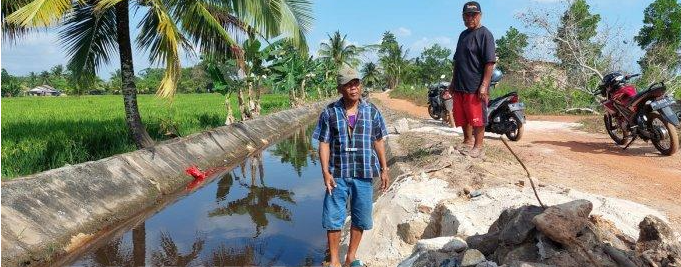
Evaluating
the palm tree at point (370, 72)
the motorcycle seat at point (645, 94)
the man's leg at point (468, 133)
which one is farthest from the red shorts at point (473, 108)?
the palm tree at point (370, 72)

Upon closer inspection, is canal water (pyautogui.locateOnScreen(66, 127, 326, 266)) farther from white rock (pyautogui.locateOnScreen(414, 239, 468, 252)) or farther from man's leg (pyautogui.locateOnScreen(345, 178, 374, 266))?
white rock (pyautogui.locateOnScreen(414, 239, 468, 252))

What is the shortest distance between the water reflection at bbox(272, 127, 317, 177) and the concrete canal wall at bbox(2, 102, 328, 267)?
162cm

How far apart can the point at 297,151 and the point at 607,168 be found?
7355 millimetres

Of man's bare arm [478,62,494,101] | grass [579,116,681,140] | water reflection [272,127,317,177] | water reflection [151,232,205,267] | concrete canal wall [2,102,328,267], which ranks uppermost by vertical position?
man's bare arm [478,62,494,101]

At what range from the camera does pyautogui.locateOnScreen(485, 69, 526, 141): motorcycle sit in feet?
24.4

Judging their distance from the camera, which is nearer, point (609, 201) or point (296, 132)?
point (609, 201)

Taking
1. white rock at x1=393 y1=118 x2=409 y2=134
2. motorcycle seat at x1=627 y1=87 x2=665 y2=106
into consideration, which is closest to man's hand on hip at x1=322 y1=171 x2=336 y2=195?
motorcycle seat at x1=627 y1=87 x2=665 y2=106

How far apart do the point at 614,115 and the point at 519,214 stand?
4.95 metres

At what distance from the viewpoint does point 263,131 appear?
13.9 metres

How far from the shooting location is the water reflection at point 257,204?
227 inches

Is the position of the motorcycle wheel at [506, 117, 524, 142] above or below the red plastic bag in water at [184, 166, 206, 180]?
above

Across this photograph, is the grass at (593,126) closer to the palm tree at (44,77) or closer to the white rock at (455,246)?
the white rock at (455,246)

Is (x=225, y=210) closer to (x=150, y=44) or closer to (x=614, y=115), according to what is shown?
(x=150, y=44)

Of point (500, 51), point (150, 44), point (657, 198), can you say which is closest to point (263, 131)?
point (150, 44)
